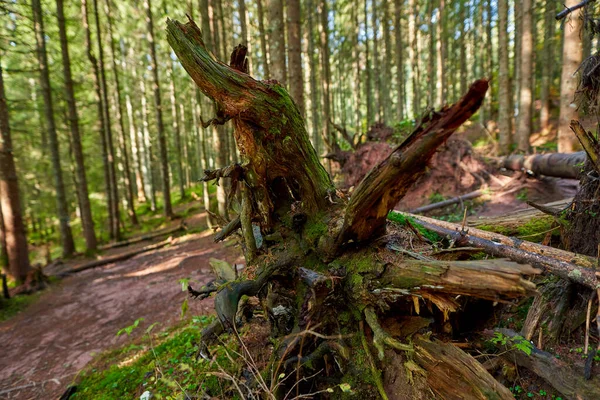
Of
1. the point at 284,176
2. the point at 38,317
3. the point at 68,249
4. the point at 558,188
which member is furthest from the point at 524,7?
the point at 68,249

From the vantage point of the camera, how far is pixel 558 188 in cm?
644

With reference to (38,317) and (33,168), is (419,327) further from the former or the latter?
(33,168)

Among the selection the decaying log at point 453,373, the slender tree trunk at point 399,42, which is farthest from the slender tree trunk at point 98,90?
the decaying log at point 453,373

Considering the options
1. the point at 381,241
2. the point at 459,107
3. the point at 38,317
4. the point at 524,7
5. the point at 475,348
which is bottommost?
the point at 38,317

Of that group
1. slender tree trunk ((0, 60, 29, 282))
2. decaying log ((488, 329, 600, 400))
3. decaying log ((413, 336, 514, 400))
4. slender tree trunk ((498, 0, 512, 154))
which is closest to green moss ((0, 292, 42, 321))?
slender tree trunk ((0, 60, 29, 282))

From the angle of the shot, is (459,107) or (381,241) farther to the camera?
(381,241)

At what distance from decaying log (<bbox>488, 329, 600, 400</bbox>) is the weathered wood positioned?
4.84 ft

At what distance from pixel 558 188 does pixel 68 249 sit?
16149 millimetres

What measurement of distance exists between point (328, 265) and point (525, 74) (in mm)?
12275

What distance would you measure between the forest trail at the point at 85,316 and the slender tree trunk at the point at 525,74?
11130mm

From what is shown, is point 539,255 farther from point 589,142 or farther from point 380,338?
point 380,338

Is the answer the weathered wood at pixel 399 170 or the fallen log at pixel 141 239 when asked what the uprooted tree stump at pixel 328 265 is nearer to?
the weathered wood at pixel 399 170

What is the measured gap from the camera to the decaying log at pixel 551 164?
18.5 ft

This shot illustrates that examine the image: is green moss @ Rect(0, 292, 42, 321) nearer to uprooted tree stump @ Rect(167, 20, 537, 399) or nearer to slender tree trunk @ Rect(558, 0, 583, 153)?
uprooted tree stump @ Rect(167, 20, 537, 399)
